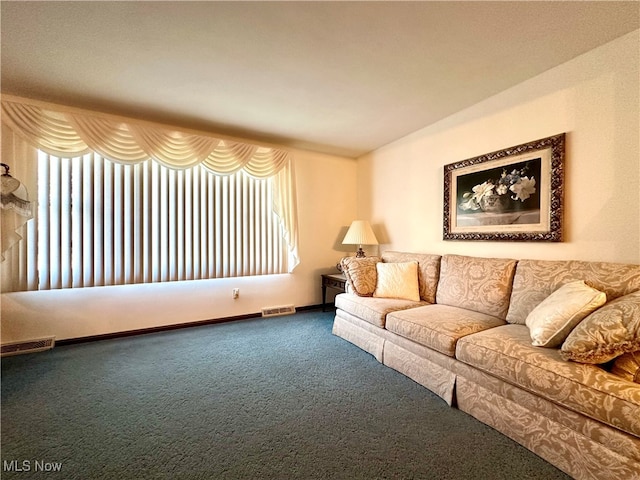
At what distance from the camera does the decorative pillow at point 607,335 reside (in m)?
1.28

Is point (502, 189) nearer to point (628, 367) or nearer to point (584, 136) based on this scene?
point (584, 136)

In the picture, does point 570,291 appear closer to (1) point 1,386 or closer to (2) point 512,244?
(2) point 512,244

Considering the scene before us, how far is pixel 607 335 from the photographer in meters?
1.32

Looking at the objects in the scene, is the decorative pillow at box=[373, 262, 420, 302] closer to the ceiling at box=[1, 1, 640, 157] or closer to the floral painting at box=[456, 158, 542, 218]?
the floral painting at box=[456, 158, 542, 218]

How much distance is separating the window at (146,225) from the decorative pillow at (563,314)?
3029 mm

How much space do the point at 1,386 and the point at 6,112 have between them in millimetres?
2357

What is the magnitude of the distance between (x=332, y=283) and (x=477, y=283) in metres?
1.90

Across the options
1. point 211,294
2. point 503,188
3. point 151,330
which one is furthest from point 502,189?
point 151,330

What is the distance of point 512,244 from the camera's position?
2.57m

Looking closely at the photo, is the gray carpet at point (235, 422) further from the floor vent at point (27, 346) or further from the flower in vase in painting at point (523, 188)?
the flower in vase in painting at point (523, 188)

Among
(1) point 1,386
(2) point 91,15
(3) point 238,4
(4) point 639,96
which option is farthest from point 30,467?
(4) point 639,96

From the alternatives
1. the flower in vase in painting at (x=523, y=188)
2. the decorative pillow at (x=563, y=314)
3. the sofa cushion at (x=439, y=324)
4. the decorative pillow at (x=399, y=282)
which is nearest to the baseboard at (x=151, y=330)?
the decorative pillow at (x=399, y=282)

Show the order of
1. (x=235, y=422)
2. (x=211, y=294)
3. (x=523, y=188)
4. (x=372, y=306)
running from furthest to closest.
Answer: (x=211, y=294) → (x=372, y=306) → (x=523, y=188) → (x=235, y=422)

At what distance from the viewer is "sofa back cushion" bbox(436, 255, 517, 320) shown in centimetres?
232
